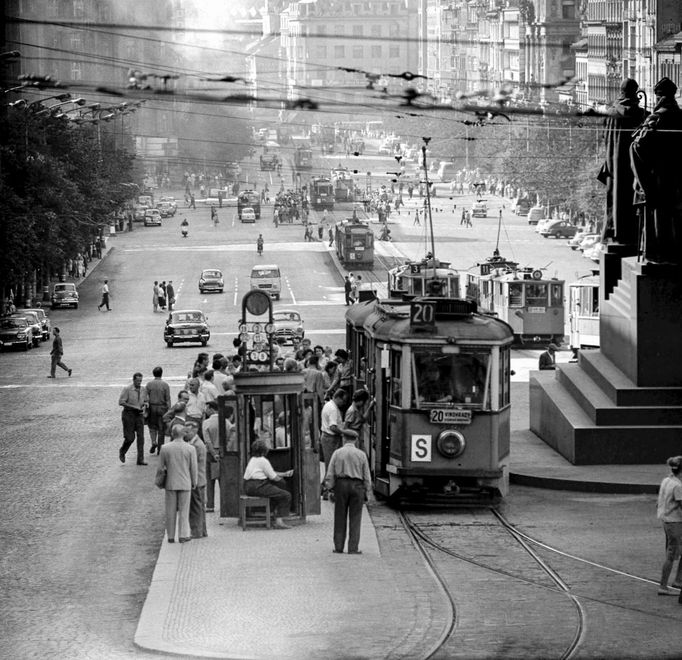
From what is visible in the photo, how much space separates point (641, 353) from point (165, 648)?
45.8ft

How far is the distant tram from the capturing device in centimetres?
15338

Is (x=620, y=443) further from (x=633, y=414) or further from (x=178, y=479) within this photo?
(x=178, y=479)

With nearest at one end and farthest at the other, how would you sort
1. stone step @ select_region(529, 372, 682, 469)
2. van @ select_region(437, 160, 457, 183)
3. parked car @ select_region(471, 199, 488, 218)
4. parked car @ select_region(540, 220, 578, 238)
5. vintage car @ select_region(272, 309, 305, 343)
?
1. stone step @ select_region(529, 372, 682, 469)
2. vintage car @ select_region(272, 309, 305, 343)
3. parked car @ select_region(540, 220, 578, 238)
4. parked car @ select_region(471, 199, 488, 218)
5. van @ select_region(437, 160, 457, 183)

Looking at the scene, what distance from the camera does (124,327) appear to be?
237ft

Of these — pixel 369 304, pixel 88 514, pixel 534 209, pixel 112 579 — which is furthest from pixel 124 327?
pixel 534 209

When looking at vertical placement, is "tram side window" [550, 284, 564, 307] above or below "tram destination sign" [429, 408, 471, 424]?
below

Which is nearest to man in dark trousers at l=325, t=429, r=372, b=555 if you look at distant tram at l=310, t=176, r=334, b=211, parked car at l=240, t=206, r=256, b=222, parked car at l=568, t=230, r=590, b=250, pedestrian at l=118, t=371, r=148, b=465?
pedestrian at l=118, t=371, r=148, b=465

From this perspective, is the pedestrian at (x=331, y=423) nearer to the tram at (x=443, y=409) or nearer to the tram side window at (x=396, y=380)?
the tram at (x=443, y=409)

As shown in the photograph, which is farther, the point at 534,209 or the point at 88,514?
the point at 534,209

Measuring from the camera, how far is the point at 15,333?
214 feet

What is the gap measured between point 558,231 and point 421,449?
93.7 meters

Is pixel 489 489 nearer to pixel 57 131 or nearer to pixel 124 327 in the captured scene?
pixel 124 327

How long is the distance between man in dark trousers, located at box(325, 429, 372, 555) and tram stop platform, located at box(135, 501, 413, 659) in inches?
8.5

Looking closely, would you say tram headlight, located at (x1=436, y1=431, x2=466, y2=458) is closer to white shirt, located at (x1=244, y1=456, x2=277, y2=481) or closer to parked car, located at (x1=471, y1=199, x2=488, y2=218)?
white shirt, located at (x1=244, y1=456, x2=277, y2=481)
